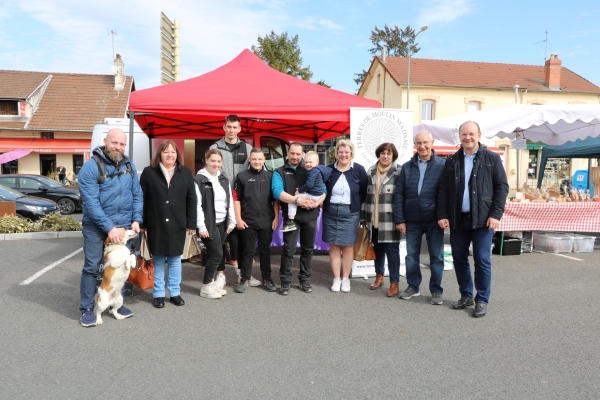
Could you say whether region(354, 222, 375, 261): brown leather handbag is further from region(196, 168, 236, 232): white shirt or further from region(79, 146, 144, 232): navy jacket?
region(79, 146, 144, 232): navy jacket

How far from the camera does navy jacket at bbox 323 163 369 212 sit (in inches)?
202

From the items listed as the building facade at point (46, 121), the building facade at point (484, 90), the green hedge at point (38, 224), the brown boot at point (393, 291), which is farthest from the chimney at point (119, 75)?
the brown boot at point (393, 291)

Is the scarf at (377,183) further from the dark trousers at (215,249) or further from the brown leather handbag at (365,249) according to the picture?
the dark trousers at (215,249)

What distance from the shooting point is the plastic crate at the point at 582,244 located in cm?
791

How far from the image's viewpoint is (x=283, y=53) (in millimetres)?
29938

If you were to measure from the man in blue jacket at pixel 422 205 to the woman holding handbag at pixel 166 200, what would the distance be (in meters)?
2.24

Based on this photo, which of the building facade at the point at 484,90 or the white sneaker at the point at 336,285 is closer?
the white sneaker at the point at 336,285

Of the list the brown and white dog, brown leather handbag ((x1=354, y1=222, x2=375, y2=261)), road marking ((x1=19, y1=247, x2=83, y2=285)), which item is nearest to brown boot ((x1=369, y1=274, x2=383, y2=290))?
brown leather handbag ((x1=354, y1=222, x2=375, y2=261))

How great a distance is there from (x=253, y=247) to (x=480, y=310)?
2493 mm

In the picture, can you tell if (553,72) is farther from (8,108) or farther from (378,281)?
(8,108)

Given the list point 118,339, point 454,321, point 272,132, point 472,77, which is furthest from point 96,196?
point 472,77

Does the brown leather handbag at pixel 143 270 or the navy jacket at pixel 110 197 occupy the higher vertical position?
the navy jacket at pixel 110 197

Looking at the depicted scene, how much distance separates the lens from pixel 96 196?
4020 millimetres

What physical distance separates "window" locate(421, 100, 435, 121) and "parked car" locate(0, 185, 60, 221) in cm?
2376
